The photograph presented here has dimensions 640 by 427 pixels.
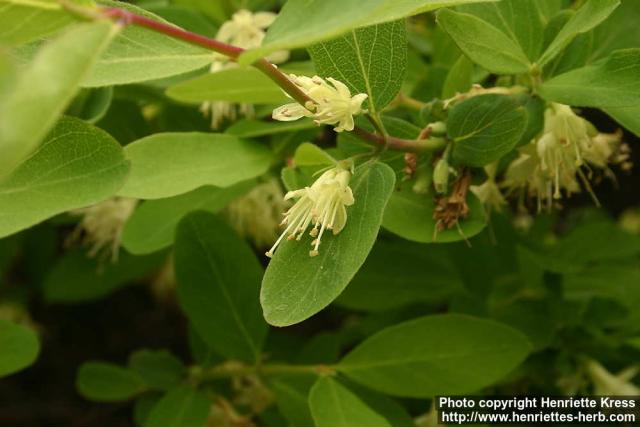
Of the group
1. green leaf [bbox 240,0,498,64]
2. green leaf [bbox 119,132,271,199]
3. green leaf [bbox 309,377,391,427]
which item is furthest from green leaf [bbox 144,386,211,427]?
green leaf [bbox 240,0,498,64]

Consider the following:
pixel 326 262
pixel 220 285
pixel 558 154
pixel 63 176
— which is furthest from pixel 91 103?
pixel 558 154

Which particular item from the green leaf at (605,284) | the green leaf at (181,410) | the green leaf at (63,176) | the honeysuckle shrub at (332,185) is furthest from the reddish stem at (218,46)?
the green leaf at (605,284)

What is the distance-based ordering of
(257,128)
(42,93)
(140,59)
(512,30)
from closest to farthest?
(42,93) → (140,59) → (512,30) → (257,128)

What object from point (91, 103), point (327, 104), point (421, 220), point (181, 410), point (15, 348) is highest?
point (91, 103)

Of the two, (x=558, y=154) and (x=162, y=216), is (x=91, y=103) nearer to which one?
(x=162, y=216)

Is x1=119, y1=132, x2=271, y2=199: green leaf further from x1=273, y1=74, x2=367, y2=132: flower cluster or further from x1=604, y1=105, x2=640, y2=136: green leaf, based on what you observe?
x1=604, y1=105, x2=640, y2=136: green leaf

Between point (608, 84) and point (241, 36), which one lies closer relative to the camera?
point (608, 84)

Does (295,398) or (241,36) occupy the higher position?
(241,36)
